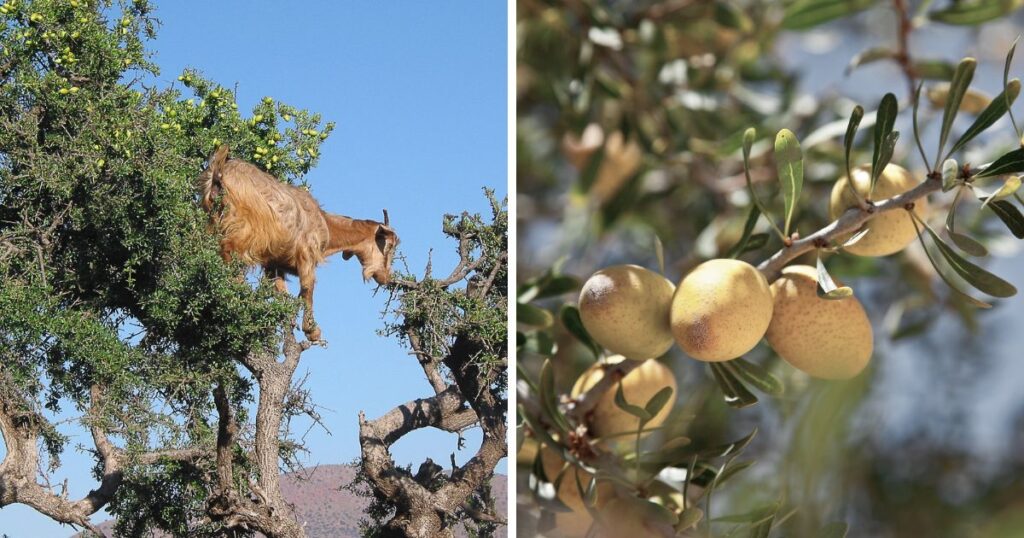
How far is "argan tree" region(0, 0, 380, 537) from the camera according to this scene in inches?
55.9

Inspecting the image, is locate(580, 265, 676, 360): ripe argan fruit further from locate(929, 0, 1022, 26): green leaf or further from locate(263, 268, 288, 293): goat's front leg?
locate(263, 268, 288, 293): goat's front leg

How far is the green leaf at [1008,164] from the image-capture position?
0.33m

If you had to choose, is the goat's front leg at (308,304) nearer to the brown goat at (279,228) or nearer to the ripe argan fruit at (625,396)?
the brown goat at (279,228)

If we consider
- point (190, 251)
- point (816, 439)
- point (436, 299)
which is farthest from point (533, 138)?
point (436, 299)

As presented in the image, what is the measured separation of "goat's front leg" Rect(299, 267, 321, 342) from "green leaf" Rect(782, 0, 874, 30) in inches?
46.1

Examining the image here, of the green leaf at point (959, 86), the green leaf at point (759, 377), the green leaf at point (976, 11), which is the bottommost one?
the green leaf at point (759, 377)

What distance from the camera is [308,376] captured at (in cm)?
156

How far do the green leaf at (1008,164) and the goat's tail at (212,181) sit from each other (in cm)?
131

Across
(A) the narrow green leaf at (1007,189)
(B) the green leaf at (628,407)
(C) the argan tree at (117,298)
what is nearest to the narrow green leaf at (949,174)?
(A) the narrow green leaf at (1007,189)

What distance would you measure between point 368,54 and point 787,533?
1255mm

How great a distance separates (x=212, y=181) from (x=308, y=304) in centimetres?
25

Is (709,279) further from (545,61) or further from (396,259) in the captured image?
(396,259)

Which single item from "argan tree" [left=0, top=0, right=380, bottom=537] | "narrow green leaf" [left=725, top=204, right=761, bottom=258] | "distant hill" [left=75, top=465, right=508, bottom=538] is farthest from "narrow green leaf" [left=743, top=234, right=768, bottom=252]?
"distant hill" [left=75, top=465, right=508, bottom=538]

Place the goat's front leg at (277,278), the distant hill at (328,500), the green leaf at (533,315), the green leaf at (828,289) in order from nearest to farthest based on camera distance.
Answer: the green leaf at (828,289), the green leaf at (533,315), the goat's front leg at (277,278), the distant hill at (328,500)
